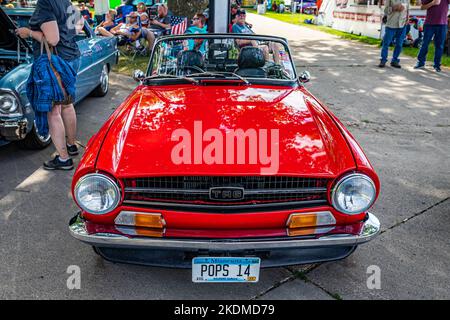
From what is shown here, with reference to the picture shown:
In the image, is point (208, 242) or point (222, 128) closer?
point (208, 242)

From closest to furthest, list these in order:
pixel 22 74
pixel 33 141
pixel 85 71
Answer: pixel 22 74
pixel 33 141
pixel 85 71

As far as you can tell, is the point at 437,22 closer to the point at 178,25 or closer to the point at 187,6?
the point at 178,25

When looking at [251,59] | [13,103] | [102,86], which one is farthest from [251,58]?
[102,86]

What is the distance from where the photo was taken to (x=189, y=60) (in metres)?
3.81

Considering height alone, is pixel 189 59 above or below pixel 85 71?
above

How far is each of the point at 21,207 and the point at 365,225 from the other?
9.30ft

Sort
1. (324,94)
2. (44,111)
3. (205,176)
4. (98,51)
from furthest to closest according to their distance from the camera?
1. (324,94)
2. (98,51)
3. (44,111)
4. (205,176)

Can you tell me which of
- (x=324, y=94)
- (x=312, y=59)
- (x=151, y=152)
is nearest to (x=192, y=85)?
(x=151, y=152)

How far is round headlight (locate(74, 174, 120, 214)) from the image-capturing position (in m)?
2.25

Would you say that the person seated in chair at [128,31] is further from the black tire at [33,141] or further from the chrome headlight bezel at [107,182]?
the chrome headlight bezel at [107,182]

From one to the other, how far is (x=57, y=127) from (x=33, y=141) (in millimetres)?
706

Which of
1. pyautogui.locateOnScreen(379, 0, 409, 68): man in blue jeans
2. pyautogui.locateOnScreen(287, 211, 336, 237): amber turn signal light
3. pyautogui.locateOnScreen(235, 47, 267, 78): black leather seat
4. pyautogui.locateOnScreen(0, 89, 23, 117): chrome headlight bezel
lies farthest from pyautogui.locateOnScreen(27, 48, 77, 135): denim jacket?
pyautogui.locateOnScreen(379, 0, 409, 68): man in blue jeans

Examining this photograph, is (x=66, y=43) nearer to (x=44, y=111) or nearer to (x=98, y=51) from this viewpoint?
(x=44, y=111)

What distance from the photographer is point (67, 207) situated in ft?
11.7
